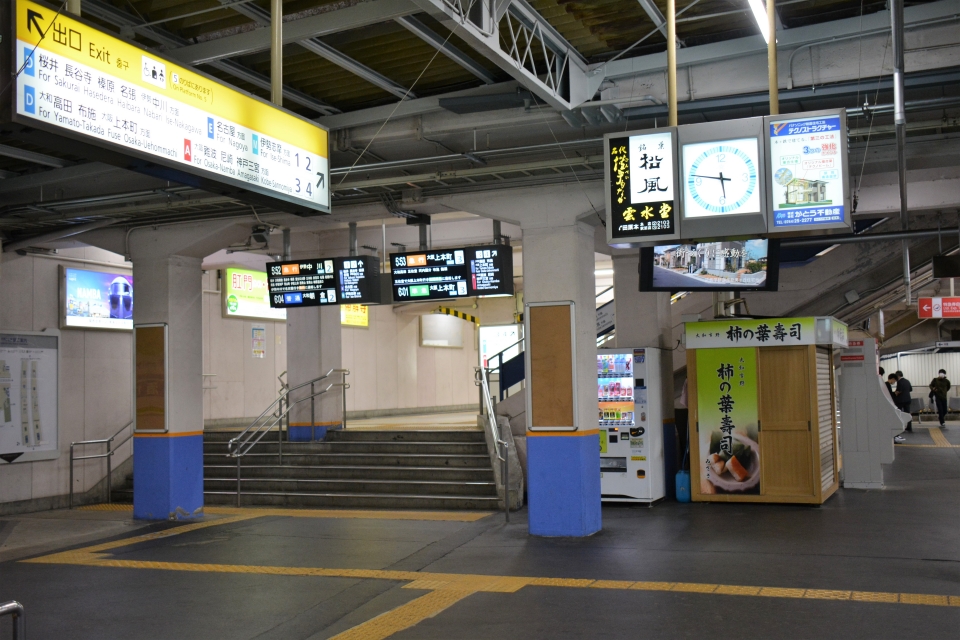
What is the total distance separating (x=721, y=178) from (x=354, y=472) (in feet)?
26.2

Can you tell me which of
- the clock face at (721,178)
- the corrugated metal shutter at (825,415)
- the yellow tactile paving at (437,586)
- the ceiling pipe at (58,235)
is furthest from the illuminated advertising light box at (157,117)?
the corrugated metal shutter at (825,415)

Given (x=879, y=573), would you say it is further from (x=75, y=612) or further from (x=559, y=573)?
(x=75, y=612)

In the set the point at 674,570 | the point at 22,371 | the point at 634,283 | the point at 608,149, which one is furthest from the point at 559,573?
the point at 22,371

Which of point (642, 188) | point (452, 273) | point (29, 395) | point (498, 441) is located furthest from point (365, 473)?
point (642, 188)

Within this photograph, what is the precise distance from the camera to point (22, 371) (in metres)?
11.9

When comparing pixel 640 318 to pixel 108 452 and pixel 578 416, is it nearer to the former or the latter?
pixel 578 416

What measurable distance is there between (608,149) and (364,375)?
14.8m

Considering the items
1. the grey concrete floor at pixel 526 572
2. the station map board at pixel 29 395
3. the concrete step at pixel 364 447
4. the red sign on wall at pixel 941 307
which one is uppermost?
the red sign on wall at pixel 941 307

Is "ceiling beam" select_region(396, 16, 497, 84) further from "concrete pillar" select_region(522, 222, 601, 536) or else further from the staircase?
the staircase

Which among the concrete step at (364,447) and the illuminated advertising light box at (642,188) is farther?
the concrete step at (364,447)

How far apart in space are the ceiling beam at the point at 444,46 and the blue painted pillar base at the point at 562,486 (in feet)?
12.6

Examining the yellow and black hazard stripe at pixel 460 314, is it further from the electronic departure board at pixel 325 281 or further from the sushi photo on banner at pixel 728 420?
the sushi photo on banner at pixel 728 420

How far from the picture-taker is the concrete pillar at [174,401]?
35.5ft

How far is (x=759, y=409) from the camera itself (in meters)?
10.8
